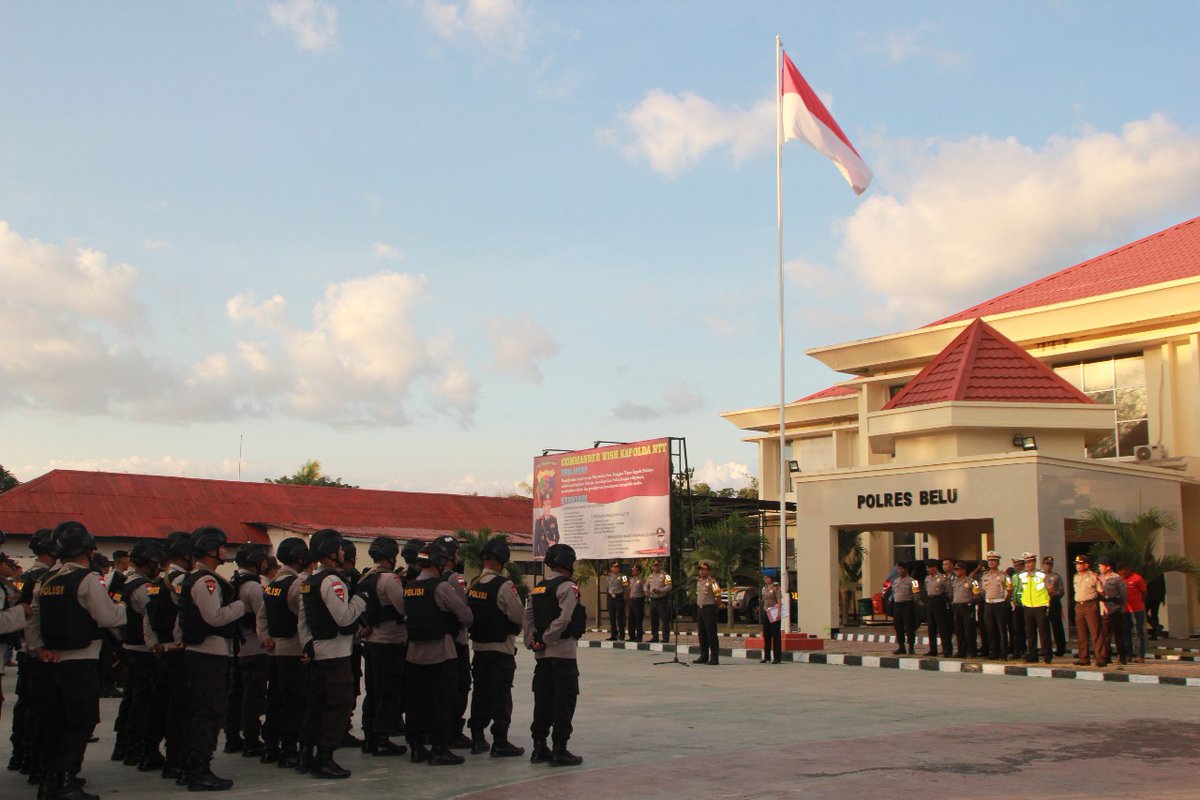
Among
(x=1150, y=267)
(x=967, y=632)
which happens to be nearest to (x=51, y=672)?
(x=967, y=632)

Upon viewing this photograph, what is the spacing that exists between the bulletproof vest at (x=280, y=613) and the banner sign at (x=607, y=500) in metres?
17.6

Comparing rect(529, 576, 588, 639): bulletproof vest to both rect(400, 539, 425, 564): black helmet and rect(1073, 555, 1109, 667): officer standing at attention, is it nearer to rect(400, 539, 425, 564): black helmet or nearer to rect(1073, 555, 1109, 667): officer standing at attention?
rect(400, 539, 425, 564): black helmet

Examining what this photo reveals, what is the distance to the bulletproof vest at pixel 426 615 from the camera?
9.77m

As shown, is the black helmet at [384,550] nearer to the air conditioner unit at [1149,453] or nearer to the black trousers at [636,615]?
the black trousers at [636,615]

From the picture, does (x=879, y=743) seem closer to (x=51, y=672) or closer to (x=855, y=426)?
(x=51, y=672)

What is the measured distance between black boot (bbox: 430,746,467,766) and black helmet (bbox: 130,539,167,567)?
3471mm

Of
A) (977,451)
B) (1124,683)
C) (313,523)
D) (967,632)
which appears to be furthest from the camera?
(313,523)

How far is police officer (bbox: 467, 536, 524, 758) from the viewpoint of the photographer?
9.91 m

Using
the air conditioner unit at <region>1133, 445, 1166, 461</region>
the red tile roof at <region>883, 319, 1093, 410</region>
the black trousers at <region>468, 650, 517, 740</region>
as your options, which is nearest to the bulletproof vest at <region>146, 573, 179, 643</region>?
the black trousers at <region>468, 650, 517, 740</region>

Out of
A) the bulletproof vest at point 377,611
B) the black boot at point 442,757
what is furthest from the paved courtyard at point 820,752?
the bulletproof vest at point 377,611

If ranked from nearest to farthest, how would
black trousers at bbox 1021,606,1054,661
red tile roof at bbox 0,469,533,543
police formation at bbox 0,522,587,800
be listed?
police formation at bbox 0,522,587,800, black trousers at bbox 1021,606,1054,661, red tile roof at bbox 0,469,533,543

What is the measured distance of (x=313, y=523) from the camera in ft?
131

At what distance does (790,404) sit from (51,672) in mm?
34912

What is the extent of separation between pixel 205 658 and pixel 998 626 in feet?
46.3
